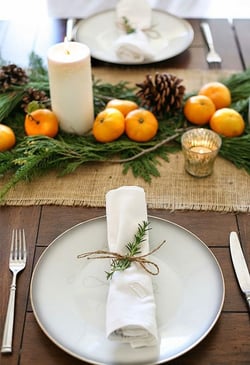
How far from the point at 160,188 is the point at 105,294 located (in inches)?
11.2

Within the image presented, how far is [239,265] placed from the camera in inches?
31.6

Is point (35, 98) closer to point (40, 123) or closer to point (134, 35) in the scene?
point (40, 123)

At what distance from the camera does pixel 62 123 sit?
3.59ft

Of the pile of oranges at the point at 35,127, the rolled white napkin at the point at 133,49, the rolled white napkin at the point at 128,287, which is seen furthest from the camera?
the rolled white napkin at the point at 133,49

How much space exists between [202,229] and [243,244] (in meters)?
0.07

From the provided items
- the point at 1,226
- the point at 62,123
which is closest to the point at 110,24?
the point at 62,123

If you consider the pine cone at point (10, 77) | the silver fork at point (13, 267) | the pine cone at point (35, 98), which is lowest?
the silver fork at point (13, 267)

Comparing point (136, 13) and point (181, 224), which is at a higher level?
point (136, 13)

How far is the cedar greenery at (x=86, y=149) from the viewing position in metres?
1.00

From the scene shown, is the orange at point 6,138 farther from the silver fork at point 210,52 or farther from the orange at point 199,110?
the silver fork at point 210,52

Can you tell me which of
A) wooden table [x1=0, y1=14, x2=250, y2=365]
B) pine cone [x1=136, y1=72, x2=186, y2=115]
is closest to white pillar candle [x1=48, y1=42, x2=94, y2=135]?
pine cone [x1=136, y1=72, x2=186, y2=115]

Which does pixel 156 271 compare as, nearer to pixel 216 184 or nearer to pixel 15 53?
pixel 216 184

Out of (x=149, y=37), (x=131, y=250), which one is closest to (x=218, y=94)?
(x=149, y=37)

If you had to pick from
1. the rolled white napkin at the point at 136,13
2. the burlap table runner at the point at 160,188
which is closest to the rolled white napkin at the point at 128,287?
the burlap table runner at the point at 160,188
